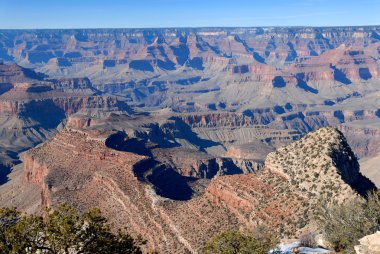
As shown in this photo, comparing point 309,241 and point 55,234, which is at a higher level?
point 55,234

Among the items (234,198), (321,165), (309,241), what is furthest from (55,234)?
(321,165)

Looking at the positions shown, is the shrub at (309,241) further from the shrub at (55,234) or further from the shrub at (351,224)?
the shrub at (55,234)

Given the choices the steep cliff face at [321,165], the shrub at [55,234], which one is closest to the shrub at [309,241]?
the steep cliff face at [321,165]

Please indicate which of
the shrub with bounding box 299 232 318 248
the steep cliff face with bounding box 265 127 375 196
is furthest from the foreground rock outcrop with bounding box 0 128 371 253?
the shrub with bounding box 299 232 318 248

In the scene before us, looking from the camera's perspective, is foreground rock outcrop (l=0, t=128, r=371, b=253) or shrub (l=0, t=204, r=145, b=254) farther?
foreground rock outcrop (l=0, t=128, r=371, b=253)

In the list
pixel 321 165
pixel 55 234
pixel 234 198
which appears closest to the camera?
pixel 55 234

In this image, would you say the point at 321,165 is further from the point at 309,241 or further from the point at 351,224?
the point at 351,224

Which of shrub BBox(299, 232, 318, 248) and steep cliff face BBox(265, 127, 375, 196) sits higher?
steep cliff face BBox(265, 127, 375, 196)

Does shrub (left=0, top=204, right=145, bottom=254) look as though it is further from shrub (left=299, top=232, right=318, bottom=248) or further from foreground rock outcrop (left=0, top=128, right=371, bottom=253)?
foreground rock outcrop (left=0, top=128, right=371, bottom=253)

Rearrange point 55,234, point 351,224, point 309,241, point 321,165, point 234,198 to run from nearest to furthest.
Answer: point 55,234, point 351,224, point 309,241, point 321,165, point 234,198

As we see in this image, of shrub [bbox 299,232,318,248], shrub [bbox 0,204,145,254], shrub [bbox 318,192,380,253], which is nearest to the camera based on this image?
shrub [bbox 0,204,145,254]

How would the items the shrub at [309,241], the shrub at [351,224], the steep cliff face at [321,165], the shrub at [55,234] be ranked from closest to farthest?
1. the shrub at [55,234]
2. the shrub at [351,224]
3. the shrub at [309,241]
4. the steep cliff face at [321,165]

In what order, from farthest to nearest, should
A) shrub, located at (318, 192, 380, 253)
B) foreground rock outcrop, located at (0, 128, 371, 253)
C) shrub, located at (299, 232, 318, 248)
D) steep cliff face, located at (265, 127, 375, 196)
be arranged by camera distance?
steep cliff face, located at (265, 127, 375, 196), foreground rock outcrop, located at (0, 128, 371, 253), shrub, located at (299, 232, 318, 248), shrub, located at (318, 192, 380, 253)
